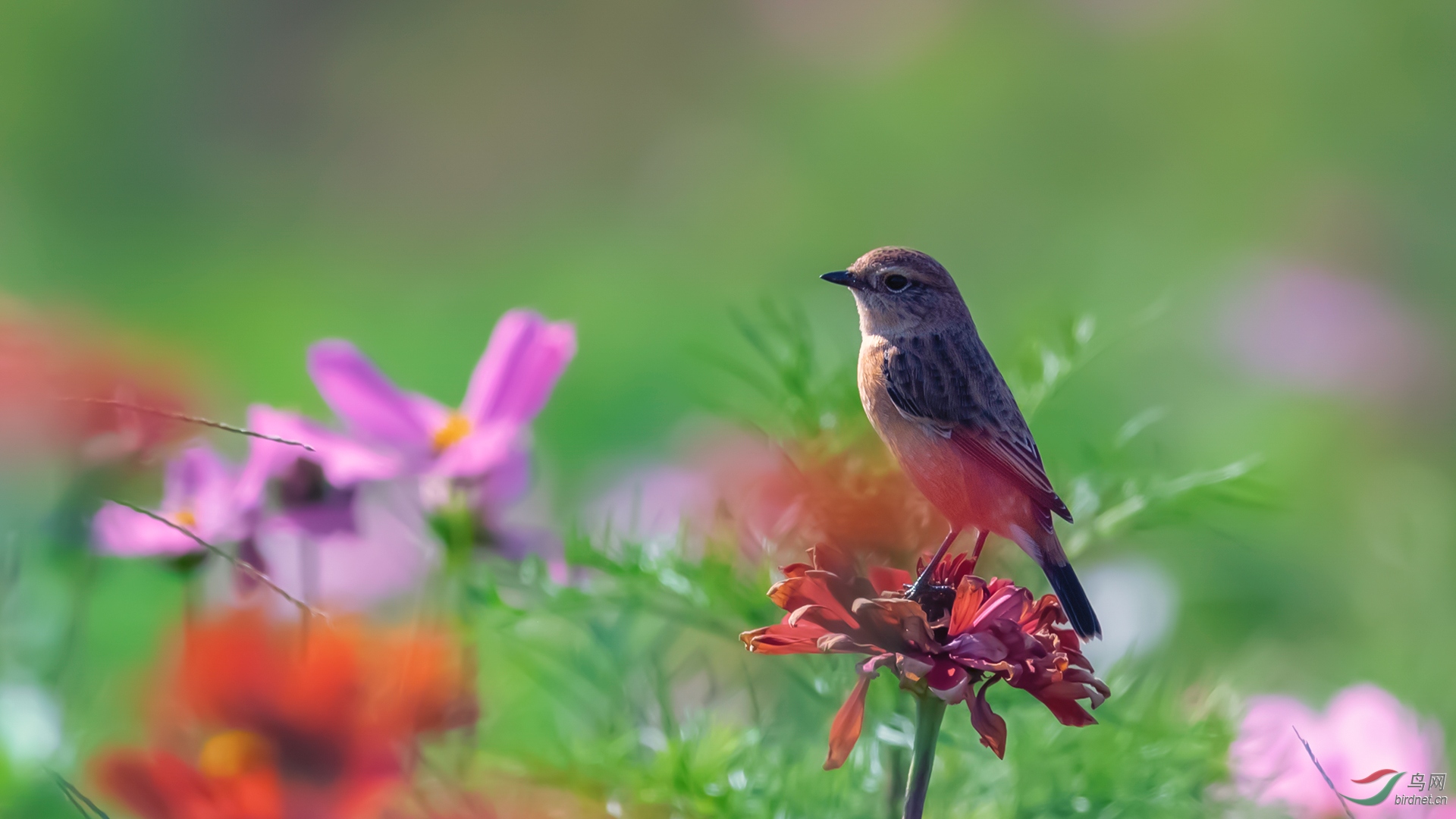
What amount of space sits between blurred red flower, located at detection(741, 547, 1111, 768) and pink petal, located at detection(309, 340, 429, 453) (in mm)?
366

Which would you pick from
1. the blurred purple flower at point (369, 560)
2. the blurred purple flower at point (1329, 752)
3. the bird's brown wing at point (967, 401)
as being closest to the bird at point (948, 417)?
the bird's brown wing at point (967, 401)

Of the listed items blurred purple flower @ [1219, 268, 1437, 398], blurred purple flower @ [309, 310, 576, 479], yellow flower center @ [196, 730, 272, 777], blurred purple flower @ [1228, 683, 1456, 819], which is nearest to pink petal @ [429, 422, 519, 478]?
blurred purple flower @ [309, 310, 576, 479]

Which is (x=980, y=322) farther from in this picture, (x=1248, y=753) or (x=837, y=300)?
(x=1248, y=753)

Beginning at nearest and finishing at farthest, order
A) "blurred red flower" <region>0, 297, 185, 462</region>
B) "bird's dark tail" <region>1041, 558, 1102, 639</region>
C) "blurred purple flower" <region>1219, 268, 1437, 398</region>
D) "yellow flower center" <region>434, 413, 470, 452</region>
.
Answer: "bird's dark tail" <region>1041, 558, 1102, 639</region> < "blurred red flower" <region>0, 297, 185, 462</region> < "yellow flower center" <region>434, 413, 470, 452</region> < "blurred purple flower" <region>1219, 268, 1437, 398</region>

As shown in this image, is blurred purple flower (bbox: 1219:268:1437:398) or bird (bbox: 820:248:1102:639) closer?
→ bird (bbox: 820:248:1102:639)

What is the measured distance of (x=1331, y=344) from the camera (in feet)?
6.68

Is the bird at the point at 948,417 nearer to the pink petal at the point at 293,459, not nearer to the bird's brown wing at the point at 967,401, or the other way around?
the bird's brown wing at the point at 967,401

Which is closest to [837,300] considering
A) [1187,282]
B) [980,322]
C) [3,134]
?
[980,322]

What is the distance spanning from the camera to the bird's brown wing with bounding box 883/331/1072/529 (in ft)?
2.35

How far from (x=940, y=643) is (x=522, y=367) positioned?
0.37 metres

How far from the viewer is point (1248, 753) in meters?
0.82

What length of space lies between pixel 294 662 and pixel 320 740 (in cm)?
5

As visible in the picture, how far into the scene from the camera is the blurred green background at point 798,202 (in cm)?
180

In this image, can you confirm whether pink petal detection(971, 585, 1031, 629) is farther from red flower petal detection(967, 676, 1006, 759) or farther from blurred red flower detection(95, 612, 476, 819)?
blurred red flower detection(95, 612, 476, 819)
